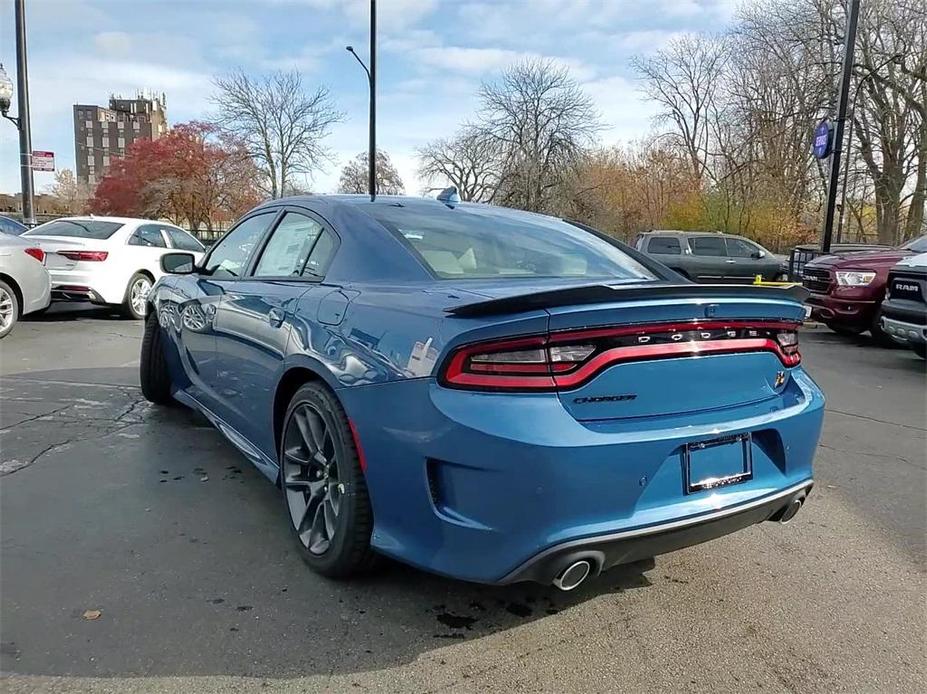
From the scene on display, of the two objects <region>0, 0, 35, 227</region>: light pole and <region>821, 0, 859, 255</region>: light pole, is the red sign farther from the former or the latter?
<region>821, 0, 859, 255</region>: light pole

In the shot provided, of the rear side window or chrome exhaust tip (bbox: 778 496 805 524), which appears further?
the rear side window

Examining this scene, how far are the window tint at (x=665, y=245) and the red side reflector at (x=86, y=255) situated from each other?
43.1ft

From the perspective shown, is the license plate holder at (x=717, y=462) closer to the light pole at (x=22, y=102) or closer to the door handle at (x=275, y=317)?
the door handle at (x=275, y=317)

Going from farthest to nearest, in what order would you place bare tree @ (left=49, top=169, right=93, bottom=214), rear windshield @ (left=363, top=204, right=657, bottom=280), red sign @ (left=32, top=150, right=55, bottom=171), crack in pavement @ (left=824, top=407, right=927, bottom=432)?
bare tree @ (left=49, top=169, right=93, bottom=214) < red sign @ (left=32, top=150, right=55, bottom=171) < crack in pavement @ (left=824, top=407, right=927, bottom=432) < rear windshield @ (left=363, top=204, right=657, bottom=280)

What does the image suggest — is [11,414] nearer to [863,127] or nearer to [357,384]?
[357,384]

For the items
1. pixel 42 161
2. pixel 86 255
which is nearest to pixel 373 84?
pixel 42 161

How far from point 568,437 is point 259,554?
1.60 meters

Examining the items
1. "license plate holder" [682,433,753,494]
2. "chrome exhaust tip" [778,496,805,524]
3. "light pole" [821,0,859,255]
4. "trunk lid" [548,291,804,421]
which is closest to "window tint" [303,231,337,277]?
"trunk lid" [548,291,804,421]

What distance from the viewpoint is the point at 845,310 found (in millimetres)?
9195

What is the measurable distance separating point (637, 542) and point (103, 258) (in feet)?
30.9

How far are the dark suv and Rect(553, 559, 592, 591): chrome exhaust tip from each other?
16.5 m

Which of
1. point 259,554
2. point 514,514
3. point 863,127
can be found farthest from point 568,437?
point 863,127

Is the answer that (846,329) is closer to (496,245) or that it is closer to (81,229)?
(496,245)

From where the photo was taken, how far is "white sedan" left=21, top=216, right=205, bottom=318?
9398 millimetres
